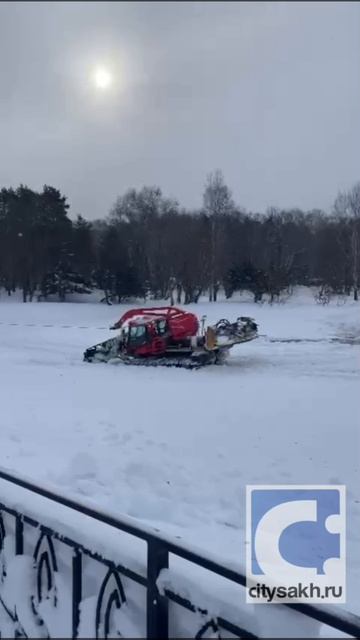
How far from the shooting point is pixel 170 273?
43750 mm

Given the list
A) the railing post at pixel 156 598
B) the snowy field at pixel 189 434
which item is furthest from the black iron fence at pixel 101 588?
the snowy field at pixel 189 434

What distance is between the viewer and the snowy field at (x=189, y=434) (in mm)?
6189

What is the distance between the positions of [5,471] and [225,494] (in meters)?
4.17

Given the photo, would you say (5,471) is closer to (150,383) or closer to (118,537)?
(118,537)

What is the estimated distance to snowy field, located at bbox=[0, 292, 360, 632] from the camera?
244 inches

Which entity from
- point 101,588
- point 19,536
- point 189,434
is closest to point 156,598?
point 101,588

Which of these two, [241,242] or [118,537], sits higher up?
[241,242]

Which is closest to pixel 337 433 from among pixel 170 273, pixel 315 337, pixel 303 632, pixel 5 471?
pixel 5 471

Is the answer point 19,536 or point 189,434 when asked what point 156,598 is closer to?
point 19,536

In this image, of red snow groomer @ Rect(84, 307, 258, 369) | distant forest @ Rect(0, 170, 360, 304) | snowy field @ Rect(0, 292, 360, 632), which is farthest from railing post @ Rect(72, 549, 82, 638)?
distant forest @ Rect(0, 170, 360, 304)

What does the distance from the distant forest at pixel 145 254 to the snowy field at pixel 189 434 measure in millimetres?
24348

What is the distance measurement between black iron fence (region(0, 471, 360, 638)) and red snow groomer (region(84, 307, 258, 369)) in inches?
557

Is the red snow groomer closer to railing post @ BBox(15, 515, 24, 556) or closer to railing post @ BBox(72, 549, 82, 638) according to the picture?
railing post @ BBox(15, 515, 24, 556)

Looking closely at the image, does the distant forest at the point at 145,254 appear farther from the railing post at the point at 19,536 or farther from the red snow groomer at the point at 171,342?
the railing post at the point at 19,536
